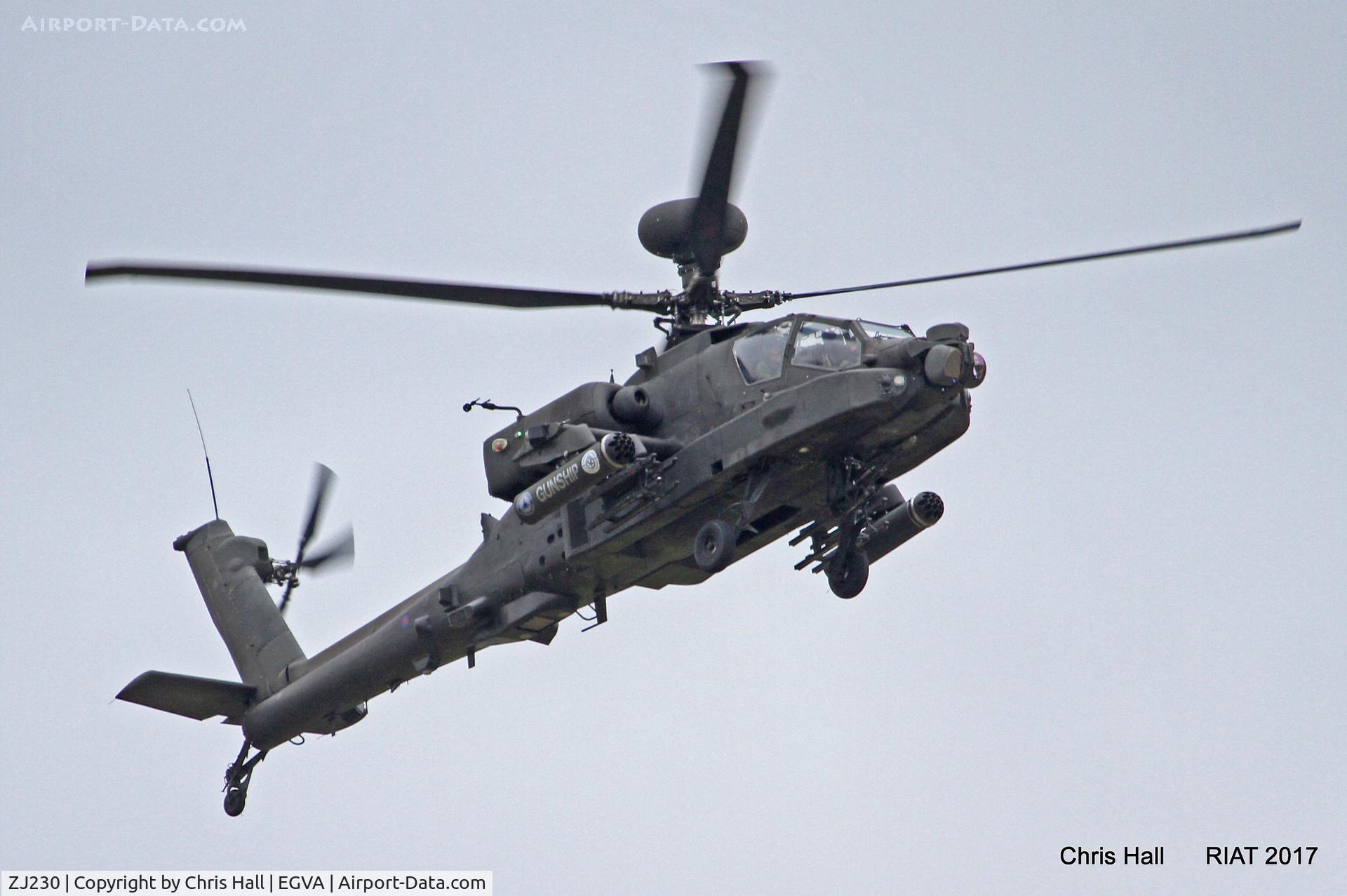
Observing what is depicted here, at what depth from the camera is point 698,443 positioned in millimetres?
19922

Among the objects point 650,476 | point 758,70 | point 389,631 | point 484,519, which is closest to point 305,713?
point 389,631

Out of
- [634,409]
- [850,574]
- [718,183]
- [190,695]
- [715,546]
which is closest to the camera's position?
[718,183]

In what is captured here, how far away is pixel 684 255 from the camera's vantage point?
20.6 metres

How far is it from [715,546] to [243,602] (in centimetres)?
1035

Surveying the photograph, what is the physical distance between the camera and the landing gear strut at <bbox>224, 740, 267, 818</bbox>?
25.4 m

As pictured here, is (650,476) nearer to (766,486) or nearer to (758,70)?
(766,486)

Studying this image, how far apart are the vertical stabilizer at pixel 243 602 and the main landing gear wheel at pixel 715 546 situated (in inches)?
332

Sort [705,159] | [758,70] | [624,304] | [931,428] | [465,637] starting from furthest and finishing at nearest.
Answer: [465,637], [624,304], [931,428], [705,159], [758,70]

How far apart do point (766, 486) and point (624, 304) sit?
279cm

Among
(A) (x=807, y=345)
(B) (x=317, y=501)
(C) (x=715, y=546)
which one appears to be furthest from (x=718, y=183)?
(B) (x=317, y=501)

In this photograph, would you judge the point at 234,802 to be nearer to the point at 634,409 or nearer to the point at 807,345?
the point at 634,409

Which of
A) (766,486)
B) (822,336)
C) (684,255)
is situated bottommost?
(766,486)

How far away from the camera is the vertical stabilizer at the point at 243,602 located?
26078 mm

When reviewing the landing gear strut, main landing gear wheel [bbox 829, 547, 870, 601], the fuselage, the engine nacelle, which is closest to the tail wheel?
the landing gear strut
